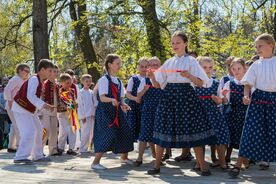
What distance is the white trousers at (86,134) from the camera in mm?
8320

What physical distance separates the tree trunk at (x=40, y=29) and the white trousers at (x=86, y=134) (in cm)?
356

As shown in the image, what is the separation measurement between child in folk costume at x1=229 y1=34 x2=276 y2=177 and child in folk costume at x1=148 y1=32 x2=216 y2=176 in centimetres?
Result: 43

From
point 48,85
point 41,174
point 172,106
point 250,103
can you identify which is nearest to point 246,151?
point 250,103

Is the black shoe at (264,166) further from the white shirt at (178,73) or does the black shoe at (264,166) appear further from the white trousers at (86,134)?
the white trousers at (86,134)

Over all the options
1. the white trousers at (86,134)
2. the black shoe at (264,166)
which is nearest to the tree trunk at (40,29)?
the white trousers at (86,134)

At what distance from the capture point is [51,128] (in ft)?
26.0

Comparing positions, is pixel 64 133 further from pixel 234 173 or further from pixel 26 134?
pixel 234 173

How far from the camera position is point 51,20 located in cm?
1605

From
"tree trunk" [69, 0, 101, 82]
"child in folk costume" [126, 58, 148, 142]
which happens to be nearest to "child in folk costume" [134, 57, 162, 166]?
"child in folk costume" [126, 58, 148, 142]

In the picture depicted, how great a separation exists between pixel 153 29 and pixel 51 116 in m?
7.00

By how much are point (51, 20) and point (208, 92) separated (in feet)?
36.3

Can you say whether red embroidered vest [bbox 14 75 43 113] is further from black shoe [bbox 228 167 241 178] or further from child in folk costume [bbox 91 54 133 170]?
black shoe [bbox 228 167 241 178]

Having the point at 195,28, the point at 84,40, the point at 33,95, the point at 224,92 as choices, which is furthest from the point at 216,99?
the point at 84,40

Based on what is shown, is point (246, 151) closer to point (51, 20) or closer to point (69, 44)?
point (51, 20)
